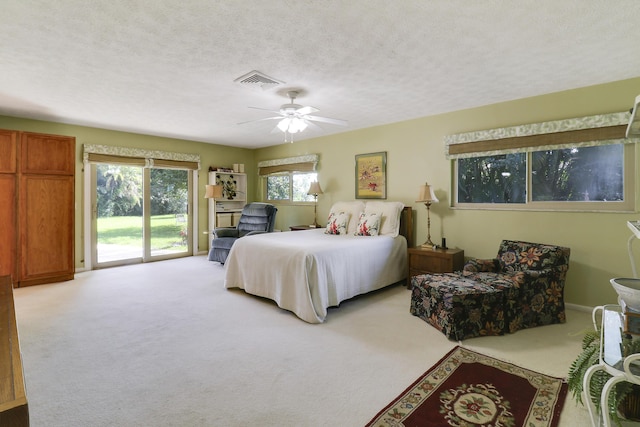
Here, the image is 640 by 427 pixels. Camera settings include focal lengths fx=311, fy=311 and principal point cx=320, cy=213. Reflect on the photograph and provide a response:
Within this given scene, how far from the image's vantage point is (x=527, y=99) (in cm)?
360

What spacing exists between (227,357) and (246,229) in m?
3.58

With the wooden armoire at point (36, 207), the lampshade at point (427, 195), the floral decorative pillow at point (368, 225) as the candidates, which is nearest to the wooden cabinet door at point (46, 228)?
the wooden armoire at point (36, 207)

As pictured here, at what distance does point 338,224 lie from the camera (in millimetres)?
4543

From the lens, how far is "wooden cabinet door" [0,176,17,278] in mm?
4008

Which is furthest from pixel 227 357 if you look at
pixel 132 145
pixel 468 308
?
pixel 132 145

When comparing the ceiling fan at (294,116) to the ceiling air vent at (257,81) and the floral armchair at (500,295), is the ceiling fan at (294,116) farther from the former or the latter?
the floral armchair at (500,295)

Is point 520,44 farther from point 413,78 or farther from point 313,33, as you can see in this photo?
point 313,33

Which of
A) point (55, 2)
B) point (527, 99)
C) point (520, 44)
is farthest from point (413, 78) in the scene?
point (55, 2)

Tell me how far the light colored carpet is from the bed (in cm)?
18

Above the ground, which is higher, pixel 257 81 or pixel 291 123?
pixel 257 81

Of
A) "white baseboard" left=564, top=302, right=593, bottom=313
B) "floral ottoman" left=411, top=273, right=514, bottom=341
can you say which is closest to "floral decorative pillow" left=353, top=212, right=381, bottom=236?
"floral ottoman" left=411, top=273, right=514, bottom=341

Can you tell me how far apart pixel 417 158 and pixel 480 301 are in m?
2.46

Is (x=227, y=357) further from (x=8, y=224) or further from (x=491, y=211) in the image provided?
(x=8, y=224)

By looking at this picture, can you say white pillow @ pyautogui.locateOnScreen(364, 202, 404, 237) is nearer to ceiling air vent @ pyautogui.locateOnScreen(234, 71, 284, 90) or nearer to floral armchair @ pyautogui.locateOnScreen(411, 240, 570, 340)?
floral armchair @ pyautogui.locateOnScreen(411, 240, 570, 340)
